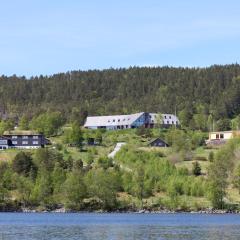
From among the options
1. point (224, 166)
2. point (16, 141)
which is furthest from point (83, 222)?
point (16, 141)

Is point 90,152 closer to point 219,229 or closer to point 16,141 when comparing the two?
point 16,141

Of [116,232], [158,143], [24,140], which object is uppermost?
[24,140]

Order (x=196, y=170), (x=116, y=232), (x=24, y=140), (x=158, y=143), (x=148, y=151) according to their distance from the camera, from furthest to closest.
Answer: (x=24, y=140)
(x=158, y=143)
(x=148, y=151)
(x=196, y=170)
(x=116, y=232)

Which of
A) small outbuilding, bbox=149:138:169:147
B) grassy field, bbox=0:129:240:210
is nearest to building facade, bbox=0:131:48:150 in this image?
grassy field, bbox=0:129:240:210

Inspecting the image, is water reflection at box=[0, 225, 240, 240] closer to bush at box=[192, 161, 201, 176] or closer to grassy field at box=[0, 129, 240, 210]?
grassy field at box=[0, 129, 240, 210]

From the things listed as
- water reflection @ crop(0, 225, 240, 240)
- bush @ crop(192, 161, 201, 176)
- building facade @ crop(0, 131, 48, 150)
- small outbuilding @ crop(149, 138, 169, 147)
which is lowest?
water reflection @ crop(0, 225, 240, 240)

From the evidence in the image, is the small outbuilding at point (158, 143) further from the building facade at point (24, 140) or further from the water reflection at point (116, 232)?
the water reflection at point (116, 232)

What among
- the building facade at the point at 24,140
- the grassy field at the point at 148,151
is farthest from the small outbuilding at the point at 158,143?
the building facade at the point at 24,140

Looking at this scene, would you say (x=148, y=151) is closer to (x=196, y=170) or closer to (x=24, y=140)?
(x=196, y=170)

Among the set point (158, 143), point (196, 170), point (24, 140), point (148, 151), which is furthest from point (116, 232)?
point (24, 140)

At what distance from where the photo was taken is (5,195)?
470 ft

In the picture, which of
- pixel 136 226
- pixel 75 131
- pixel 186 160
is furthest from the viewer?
pixel 75 131

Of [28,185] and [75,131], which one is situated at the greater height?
[75,131]

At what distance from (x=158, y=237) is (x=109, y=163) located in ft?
286
